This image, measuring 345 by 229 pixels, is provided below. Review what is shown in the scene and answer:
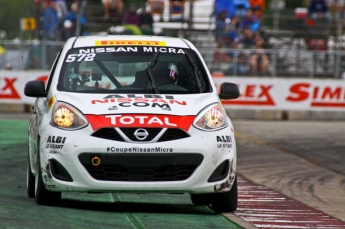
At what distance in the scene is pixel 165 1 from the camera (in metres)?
28.3

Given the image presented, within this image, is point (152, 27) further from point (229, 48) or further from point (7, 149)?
point (7, 149)

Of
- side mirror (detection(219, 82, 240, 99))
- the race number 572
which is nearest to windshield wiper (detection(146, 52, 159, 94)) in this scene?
the race number 572

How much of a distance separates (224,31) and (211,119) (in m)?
18.9

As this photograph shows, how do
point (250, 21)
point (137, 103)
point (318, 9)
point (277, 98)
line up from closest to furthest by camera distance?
point (137, 103), point (277, 98), point (250, 21), point (318, 9)

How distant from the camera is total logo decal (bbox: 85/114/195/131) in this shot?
7391 mm

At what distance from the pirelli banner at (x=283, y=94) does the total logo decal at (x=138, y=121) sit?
1767 cm

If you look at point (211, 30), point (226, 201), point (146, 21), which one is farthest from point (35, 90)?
point (211, 30)

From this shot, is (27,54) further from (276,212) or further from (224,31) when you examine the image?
(276,212)

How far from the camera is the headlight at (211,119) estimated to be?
7.64 m

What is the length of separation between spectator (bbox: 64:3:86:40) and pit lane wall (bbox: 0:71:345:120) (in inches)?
68.8

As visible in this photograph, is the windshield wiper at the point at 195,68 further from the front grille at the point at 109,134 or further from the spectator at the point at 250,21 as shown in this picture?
the spectator at the point at 250,21

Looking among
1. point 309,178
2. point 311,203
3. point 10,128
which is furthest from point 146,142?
point 10,128

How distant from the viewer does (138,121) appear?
24.3 feet

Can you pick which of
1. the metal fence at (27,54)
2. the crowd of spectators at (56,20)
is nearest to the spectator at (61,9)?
the crowd of spectators at (56,20)
